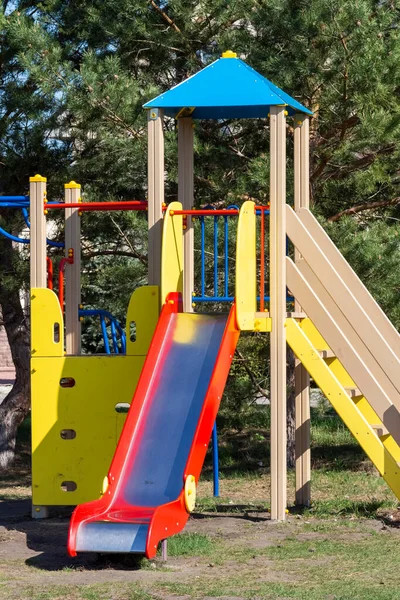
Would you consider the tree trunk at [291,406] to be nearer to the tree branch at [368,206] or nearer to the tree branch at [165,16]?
the tree branch at [368,206]

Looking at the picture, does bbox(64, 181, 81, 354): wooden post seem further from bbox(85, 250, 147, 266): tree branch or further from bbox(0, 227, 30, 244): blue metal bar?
bbox(85, 250, 147, 266): tree branch

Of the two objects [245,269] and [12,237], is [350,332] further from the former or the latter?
[12,237]

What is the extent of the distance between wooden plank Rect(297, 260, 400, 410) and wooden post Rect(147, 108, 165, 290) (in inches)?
53.2

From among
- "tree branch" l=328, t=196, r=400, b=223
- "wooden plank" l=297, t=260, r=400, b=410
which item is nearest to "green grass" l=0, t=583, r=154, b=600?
"wooden plank" l=297, t=260, r=400, b=410

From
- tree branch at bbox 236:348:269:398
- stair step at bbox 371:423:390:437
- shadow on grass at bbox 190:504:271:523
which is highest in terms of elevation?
tree branch at bbox 236:348:269:398

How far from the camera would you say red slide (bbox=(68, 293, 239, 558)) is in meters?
6.11

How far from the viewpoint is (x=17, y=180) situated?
39.2 ft

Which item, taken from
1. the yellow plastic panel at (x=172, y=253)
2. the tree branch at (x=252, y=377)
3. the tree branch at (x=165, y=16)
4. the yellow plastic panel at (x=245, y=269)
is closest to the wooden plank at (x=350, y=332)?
the yellow plastic panel at (x=245, y=269)

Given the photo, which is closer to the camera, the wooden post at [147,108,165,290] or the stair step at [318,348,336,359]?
the wooden post at [147,108,165,290]

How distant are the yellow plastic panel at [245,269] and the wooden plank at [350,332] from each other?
807mm

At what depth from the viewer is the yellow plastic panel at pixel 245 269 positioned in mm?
7516

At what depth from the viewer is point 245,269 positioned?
25.1ft

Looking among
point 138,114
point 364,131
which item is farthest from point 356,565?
point 138,114

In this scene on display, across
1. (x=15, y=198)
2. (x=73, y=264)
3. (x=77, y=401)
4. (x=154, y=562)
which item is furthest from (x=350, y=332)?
(x=15, y=198)
